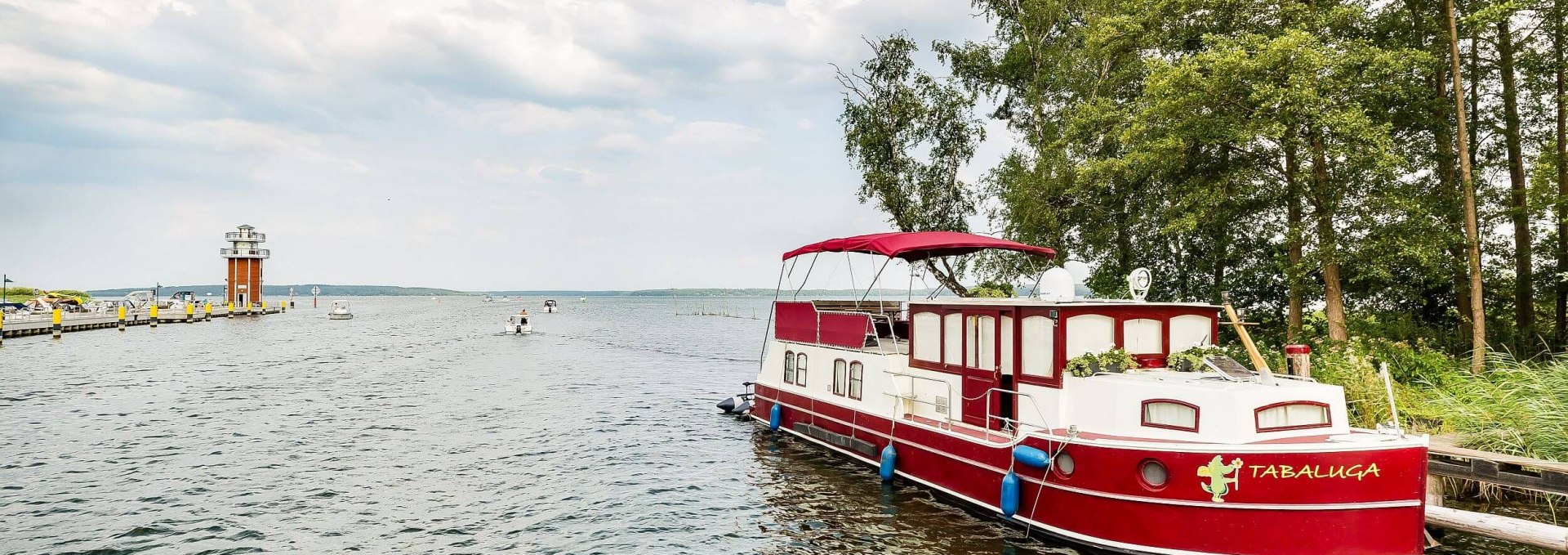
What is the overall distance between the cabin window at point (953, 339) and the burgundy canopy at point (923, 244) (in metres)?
2.59

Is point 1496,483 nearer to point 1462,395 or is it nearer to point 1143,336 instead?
point 1462,395

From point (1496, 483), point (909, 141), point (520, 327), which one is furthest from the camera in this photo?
point (520, 327)

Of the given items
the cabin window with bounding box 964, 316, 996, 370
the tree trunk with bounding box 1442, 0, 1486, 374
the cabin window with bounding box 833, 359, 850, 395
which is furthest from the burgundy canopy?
the tree trunk with bounding box 1442, 0, 1486, 374

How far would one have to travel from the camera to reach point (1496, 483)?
12.0 m

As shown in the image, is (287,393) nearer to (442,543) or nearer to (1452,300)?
(442,543)

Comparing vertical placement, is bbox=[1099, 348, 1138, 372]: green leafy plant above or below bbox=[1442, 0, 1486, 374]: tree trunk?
below

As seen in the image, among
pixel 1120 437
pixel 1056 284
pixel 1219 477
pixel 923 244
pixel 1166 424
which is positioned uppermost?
pixel 923 244

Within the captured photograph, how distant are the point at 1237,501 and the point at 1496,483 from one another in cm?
543

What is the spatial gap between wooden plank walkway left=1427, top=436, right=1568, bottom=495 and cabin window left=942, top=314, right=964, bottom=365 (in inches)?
281

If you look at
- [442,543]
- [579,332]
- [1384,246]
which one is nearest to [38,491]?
[442,543]

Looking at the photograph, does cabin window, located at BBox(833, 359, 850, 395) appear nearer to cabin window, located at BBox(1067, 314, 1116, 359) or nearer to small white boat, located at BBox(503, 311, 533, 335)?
cabin window, located at BBox(1067, 314, 1116, 359)

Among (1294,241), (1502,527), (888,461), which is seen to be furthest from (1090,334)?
(1294,241)

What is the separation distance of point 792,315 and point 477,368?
2734 cm

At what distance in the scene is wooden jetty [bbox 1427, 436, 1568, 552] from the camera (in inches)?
423
